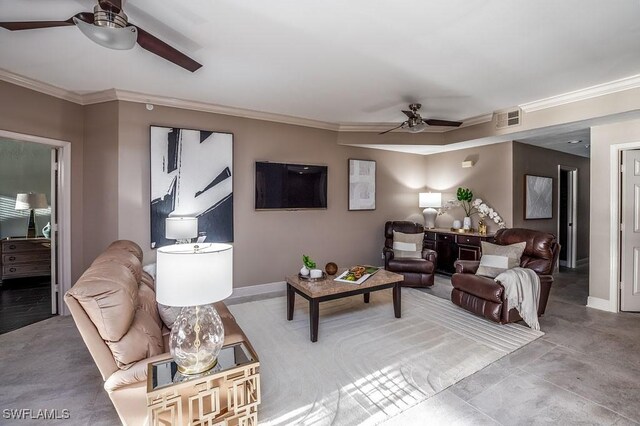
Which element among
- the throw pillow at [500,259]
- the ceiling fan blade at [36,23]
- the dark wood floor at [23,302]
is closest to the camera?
the ceiling fan blade at [36,23]

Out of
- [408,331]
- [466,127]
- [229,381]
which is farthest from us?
[466,127]

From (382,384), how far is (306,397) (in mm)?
583

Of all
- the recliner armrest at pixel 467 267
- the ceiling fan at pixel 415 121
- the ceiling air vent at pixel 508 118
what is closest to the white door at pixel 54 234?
the ceiling fan at pixel 415 121

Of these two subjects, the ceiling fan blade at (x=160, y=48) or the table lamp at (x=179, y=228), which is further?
the table lamp at (x=179, y=228)

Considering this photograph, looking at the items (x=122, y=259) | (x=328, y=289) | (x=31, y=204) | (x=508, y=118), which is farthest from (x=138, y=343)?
(x=31, y=204)

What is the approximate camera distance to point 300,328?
10.6ft

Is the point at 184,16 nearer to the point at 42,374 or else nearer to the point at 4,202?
the point at 42,374

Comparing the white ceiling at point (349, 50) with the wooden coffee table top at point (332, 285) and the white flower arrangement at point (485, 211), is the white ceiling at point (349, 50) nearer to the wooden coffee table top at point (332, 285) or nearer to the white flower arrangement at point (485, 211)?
the white flower arrangement at point (485, 211)

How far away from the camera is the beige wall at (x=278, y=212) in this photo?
145 inches

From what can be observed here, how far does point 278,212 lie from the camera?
15.3 feet

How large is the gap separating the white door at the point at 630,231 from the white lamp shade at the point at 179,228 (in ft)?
17.7

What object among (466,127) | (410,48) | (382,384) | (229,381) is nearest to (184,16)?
(410,48)

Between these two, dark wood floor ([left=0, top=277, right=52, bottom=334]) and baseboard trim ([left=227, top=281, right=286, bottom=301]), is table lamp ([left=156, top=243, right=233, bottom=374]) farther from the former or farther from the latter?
dark wood floor ([left=0, top=277, right=52, bottom=334])

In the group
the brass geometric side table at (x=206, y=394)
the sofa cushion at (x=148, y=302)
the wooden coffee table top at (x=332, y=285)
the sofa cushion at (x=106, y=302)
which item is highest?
the sofa cushion at (x=106, y=302)
